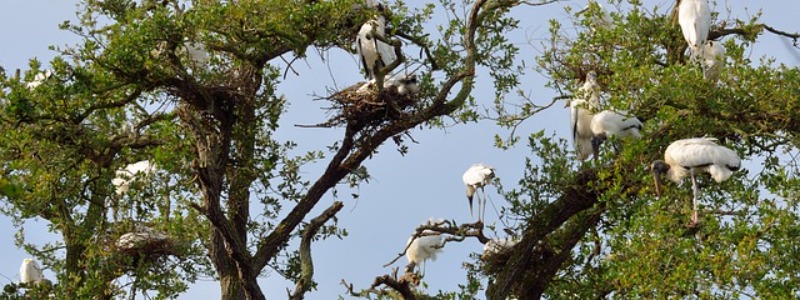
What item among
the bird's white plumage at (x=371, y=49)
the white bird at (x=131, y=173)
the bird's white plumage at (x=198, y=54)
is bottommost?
the white bird at (x=131, y=173)

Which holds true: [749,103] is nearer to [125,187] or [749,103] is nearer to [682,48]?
[682,48]

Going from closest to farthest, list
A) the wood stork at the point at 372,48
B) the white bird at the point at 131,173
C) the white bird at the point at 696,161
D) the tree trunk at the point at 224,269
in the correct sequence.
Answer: the white bird at the point at 696,161, the tree trunk at the point at 224,269, the white bird at the point at 131,173, the wood stork at the point at 372,48

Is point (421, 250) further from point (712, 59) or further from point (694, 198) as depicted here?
point (694, 198)

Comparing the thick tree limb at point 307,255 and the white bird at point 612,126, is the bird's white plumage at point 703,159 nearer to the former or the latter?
the white bird at point 612,126

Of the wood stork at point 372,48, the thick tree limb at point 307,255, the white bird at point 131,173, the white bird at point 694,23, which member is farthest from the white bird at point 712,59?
the white bird at point 131,173

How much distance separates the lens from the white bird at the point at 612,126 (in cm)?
1111

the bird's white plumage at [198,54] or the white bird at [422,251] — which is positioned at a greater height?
the white bird at [422,251]

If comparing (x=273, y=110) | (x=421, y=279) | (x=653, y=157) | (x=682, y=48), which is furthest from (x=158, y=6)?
(x=682, y=48)

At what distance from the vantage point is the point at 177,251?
36.7 feet

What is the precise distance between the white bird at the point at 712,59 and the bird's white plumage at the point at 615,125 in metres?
0.66

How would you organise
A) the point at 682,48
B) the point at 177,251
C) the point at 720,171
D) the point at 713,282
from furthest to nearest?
the point at 682,48 → the point at 177,251 → the point at 720,171 → the point at 713,282

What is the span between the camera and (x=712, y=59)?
11898mm

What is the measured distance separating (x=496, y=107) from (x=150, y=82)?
332 cm

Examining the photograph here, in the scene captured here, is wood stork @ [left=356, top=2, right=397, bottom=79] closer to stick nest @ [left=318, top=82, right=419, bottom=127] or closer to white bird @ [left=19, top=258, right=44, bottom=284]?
stick nest @ [left=318, top=82, right=419, bottom=127]
